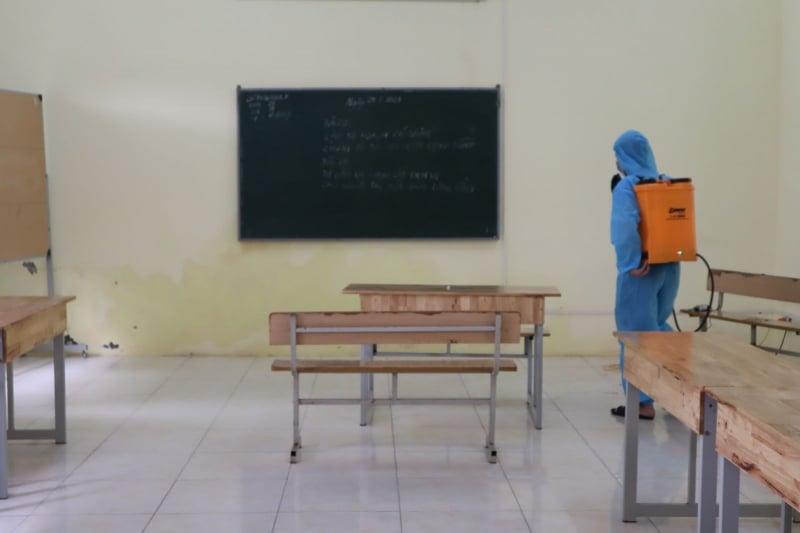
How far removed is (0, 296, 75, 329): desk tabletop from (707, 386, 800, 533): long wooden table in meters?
2.66

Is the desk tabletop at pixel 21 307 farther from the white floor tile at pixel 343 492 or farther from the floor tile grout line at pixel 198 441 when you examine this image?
the white floor tile at pixel 343 492

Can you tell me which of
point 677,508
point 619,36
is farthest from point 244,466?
point 619,36

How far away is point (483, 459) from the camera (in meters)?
4.04

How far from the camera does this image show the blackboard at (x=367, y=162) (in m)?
6.54

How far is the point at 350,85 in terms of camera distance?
656 cm

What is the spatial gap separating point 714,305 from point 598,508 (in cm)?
378

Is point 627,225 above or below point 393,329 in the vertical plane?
above

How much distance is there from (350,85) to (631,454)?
4162 millimetres

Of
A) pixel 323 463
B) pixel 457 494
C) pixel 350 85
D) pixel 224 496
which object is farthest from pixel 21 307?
pixel 350 85

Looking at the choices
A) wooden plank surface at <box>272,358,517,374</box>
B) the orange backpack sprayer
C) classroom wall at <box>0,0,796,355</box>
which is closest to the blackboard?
classroom wall at <box>0,0,796,355</box>

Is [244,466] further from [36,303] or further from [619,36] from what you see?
[619,36]

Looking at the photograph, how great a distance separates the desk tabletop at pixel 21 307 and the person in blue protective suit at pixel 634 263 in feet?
9.38

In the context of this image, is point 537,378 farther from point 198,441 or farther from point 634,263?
point 198,441

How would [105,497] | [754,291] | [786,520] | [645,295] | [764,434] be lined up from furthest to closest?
[754,291]
[645,295]
[105,497]
[786,520]
[764,434]
